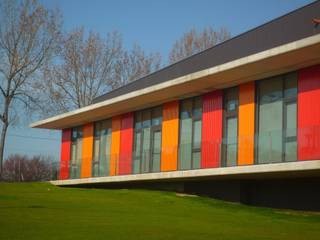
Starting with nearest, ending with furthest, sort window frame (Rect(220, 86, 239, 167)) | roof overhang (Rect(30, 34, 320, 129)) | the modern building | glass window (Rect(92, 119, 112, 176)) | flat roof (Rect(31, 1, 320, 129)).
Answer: roof overhang (Rect(30, 34, 320, 129))
flat roof (Rect(31, 1, 320, 129))
the modern building
window frame (Rect(220, 86, 239, 167))
glass window (Rect(92, 119, 112, 176))

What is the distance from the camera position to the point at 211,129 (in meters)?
23.5

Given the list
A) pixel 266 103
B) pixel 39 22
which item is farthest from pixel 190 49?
pixel 266 103

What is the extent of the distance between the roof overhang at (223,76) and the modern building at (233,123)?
38 mm

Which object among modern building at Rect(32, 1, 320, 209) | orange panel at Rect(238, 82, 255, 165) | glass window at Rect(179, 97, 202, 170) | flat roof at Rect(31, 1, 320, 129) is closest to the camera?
flat roof at Rect(31, 1, 320, 129)

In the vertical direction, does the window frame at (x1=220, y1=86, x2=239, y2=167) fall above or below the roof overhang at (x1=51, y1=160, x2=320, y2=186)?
above

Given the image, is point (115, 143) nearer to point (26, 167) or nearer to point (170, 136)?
point (170, 136)

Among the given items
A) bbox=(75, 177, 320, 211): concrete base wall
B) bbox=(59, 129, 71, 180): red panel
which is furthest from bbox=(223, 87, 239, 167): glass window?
bbox=(59, 129, 71, 180): red panel

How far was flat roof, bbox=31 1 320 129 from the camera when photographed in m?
18.7

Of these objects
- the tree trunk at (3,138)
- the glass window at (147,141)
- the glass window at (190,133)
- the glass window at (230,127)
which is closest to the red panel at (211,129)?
the glass window at (230,127)

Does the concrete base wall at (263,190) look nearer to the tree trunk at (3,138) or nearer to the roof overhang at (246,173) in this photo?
the roof overhang at (246,173)

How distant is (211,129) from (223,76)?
9.31ft

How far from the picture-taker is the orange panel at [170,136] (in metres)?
25.2

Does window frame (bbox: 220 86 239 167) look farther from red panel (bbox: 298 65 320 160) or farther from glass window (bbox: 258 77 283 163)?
red panel (bbox: 298 65 320 160)

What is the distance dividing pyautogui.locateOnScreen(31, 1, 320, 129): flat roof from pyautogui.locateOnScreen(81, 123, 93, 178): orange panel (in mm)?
3805
